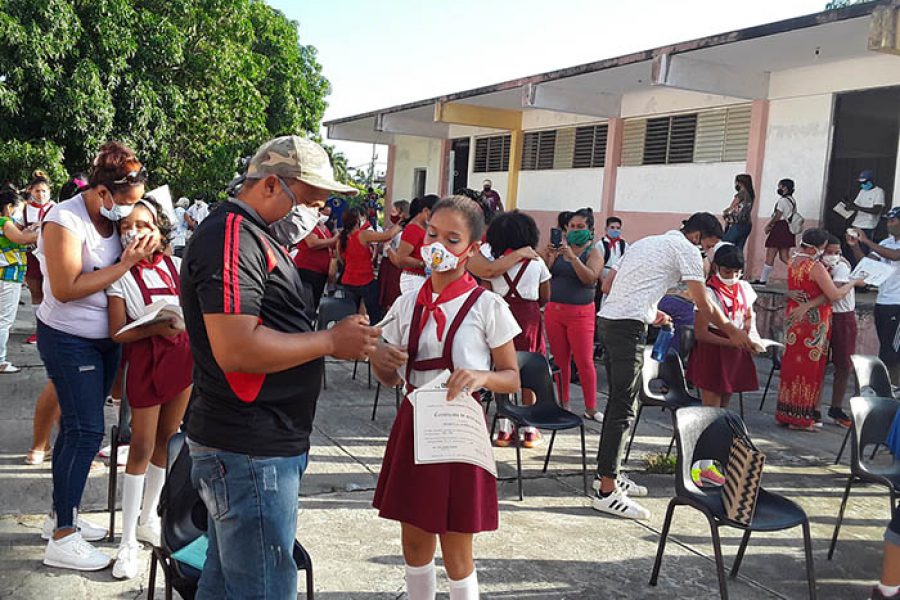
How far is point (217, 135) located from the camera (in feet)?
65.6

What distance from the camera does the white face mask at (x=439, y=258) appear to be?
9.18ft

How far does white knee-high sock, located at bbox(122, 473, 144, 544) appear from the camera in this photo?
141 inches

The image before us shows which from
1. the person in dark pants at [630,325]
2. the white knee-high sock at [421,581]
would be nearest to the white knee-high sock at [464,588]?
the white knee-high sock at [421,581]

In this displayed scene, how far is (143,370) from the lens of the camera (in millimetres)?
3578

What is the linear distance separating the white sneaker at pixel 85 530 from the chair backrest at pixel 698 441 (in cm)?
280

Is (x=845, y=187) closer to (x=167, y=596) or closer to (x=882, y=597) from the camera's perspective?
(x=882, y=597)

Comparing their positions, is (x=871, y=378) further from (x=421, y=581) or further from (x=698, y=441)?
(x=421, y=581)

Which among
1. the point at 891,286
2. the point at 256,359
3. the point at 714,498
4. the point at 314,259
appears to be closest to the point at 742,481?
the point at 714,498

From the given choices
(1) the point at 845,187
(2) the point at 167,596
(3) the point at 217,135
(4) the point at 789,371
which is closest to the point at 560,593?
(2) the point at 167,596

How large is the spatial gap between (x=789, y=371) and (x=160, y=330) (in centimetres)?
581

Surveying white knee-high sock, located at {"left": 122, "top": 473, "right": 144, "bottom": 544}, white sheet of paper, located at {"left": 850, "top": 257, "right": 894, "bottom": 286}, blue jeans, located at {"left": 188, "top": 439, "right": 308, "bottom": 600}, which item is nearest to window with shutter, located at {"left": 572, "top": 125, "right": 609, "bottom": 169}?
white sheet of paper, located at {"left": 850, "top": 257, "right": 894, "bottom": 286}

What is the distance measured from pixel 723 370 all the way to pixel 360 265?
419 cm

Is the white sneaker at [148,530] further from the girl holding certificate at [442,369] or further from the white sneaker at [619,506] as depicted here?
the white sneaker at [619,506]

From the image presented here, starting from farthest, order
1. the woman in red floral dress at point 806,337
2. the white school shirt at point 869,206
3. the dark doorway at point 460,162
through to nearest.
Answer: the dark doorway at point 460,162 → the white school shirt at point 869,206 → the woman in red floral dress at point 806,337
